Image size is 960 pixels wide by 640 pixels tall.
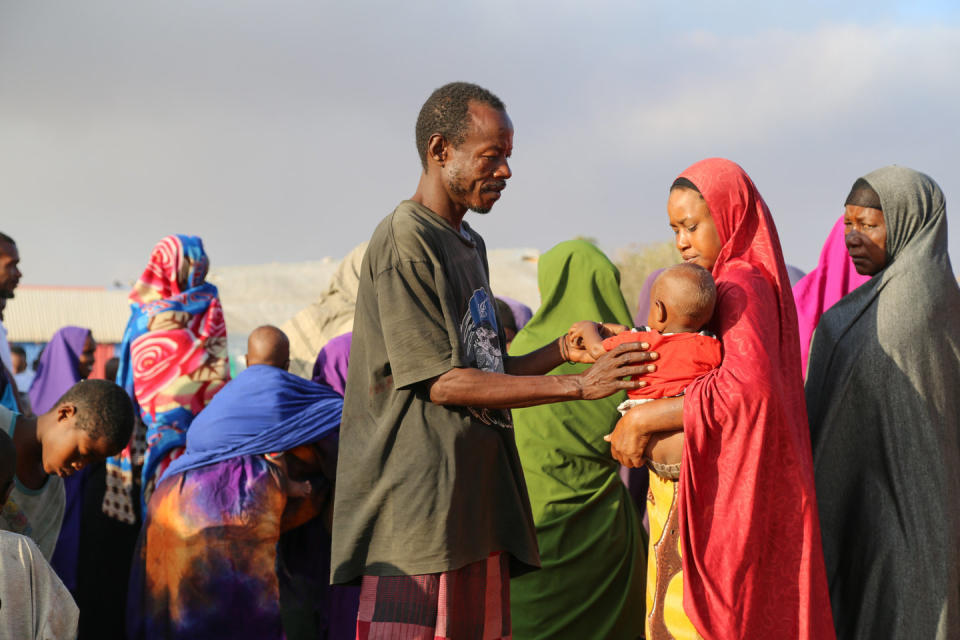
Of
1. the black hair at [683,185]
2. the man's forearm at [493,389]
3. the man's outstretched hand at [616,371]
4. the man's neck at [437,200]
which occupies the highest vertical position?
the black hair at [683,185]

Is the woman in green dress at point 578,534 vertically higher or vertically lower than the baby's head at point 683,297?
lower

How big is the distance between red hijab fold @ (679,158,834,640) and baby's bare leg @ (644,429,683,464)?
131 mm

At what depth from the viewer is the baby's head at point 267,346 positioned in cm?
575

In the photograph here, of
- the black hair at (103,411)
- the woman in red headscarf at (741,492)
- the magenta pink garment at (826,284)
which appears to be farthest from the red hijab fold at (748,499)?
the black hair at (103,411)

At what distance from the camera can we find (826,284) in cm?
527

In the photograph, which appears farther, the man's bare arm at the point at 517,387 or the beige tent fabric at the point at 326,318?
the beige tent fabric at the point at 326,318

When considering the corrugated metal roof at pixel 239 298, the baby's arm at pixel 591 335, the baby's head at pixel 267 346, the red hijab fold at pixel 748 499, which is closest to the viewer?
the red hijab fold at pixel 748 499

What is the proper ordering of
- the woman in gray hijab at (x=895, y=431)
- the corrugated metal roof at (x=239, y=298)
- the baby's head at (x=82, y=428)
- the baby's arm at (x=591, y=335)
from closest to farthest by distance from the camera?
the baby's arm at (x=591, y=335) < the woman in gray hijab at (x=895, y=431) < the baby's head at (x=82, y=428) < the corrugated metal roof at (x=239, y=298)

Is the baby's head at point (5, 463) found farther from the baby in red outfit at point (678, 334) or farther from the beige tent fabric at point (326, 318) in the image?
the beige tent fabric at point (326, 318)

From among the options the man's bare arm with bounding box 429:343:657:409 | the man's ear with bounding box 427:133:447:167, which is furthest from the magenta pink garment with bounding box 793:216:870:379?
the man's ear with bounding box 427:133:447:167

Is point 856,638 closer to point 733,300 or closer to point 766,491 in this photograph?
point 766,491

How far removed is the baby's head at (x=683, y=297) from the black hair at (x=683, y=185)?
1.41 ft

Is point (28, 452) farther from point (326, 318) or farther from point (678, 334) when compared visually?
point (326, 318)

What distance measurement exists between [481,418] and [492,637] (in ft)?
2.44
